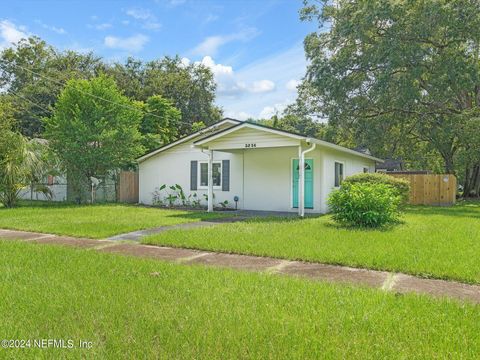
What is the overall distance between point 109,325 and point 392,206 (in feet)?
27.2

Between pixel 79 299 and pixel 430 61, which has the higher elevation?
pixel 430 61

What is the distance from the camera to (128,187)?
60.9ft

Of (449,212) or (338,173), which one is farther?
(338,173)

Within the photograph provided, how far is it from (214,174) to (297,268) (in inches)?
424

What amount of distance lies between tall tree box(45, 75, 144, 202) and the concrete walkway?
32.4 ft

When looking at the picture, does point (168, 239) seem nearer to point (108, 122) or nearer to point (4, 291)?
point (4, 291)

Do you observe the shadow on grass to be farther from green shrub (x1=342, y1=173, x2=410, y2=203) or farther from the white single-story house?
the white single-story house

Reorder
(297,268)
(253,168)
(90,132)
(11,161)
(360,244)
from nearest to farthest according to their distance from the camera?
(297,268) < (360,244) < (253,168) < (11,161) < (90,132)

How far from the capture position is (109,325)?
3242 mm

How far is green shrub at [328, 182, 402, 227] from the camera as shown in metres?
9.34

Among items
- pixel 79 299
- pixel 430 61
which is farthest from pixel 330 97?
pixel 79 299

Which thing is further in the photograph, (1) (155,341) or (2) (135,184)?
(2) (135,184)

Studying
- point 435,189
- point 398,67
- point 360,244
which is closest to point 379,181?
point 360,244

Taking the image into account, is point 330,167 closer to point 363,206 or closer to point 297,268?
point 363,206
